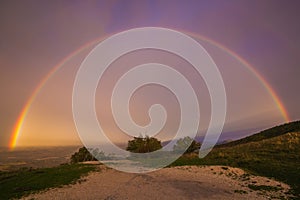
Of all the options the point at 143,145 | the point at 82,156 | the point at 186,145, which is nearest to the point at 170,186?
the point at 186,145

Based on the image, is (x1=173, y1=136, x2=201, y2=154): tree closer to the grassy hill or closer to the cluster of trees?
the cluster of trees

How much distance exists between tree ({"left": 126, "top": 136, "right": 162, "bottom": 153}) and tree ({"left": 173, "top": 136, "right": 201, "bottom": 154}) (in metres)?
5.38

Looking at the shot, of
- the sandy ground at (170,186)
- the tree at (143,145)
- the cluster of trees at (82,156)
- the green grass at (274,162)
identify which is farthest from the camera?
the tree at (143,145)

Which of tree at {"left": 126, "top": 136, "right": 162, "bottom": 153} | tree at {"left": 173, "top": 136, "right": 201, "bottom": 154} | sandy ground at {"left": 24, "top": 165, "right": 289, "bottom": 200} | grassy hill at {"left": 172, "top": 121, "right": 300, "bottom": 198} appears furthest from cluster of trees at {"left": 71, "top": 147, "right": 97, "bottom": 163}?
sandy ground at {"left": 24, "top": 165, "right": 289, "bottom": 200}

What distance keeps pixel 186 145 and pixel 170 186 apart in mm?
45286

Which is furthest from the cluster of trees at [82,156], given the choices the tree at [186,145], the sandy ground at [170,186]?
the sandy ground at [170,186]

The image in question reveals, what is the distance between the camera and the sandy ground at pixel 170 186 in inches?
772

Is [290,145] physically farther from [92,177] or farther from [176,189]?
[92,177]

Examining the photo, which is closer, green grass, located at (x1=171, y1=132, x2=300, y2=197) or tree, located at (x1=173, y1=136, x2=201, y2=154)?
green grass, located at (x1=171, y1=132, x2=300, y2=197)

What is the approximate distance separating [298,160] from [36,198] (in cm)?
3023

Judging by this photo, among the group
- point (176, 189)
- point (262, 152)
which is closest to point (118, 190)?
point (176, 189)

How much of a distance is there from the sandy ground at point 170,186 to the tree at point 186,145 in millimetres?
36162

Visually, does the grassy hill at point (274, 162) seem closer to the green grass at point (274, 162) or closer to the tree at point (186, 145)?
the green grass at point (274, 162)

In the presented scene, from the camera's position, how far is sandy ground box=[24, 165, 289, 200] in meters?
19.6
